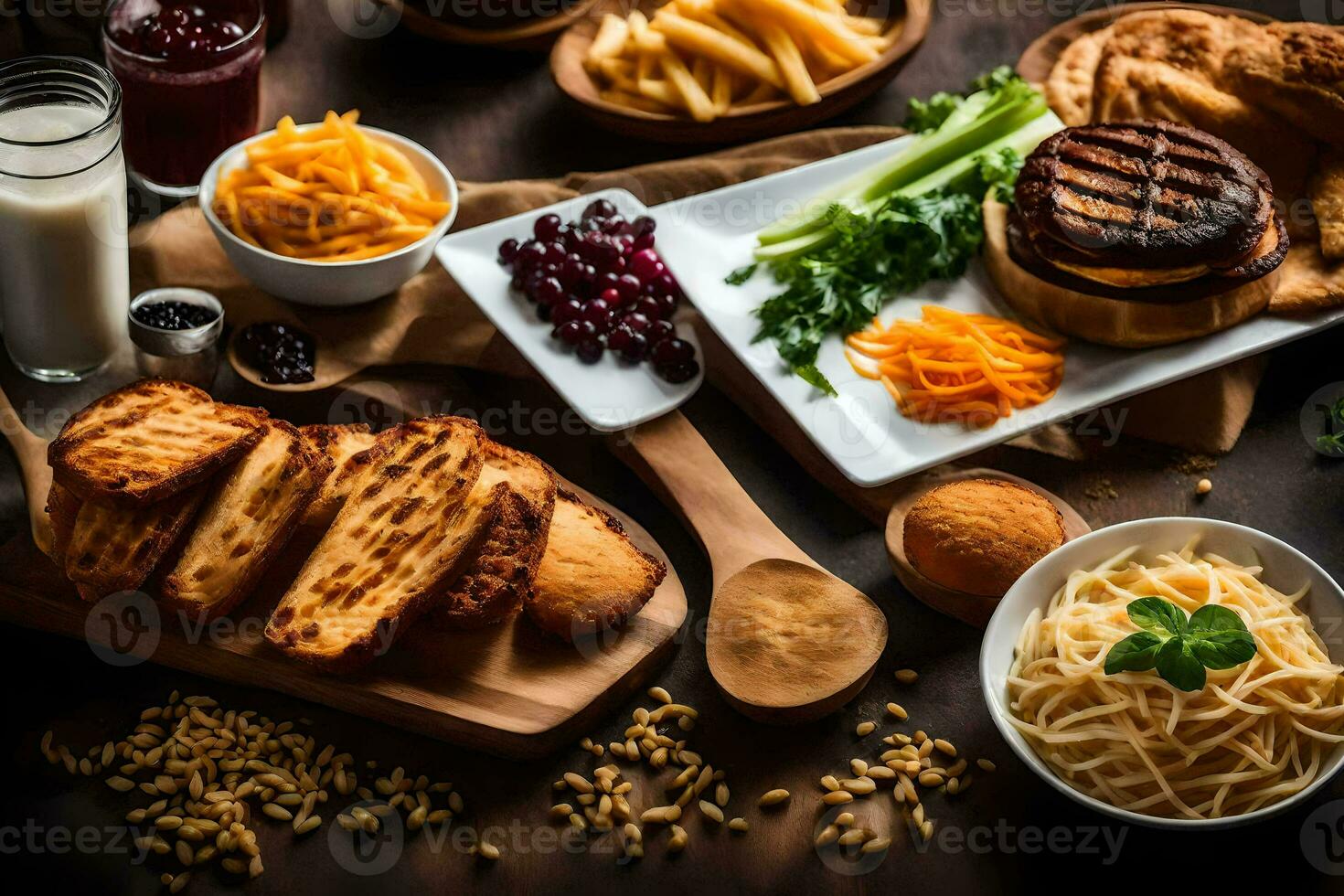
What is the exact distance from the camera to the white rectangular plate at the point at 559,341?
13.1ft

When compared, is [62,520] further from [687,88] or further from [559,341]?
[687,88]

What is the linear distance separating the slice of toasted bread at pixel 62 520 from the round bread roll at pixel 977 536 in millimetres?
2126

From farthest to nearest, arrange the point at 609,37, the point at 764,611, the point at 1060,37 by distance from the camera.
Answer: the point at 1060,37, the point at 609,37, the point at 764,611

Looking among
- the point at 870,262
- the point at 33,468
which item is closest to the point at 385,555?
the point at 33,468

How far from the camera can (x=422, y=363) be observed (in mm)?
4344

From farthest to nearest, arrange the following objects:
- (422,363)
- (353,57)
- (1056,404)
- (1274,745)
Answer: (353,57)
(422,363)
(1056,404)
(1274,745)

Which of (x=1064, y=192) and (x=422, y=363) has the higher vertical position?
(x=1064, y=192)

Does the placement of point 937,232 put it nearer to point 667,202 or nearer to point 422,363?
point 667,202

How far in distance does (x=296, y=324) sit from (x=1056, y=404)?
7.62ft

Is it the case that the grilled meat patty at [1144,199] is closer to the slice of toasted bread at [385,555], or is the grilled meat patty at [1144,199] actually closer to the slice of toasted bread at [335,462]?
the slice of toasted bread at [385,555]

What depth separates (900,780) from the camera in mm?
3332

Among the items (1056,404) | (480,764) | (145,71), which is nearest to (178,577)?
(480,764)

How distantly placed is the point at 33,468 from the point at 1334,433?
3.81 metres

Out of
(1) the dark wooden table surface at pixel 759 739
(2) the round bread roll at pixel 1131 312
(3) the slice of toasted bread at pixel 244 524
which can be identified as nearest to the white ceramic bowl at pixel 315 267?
(1) the dark wooden table surface at pixel 759 739
